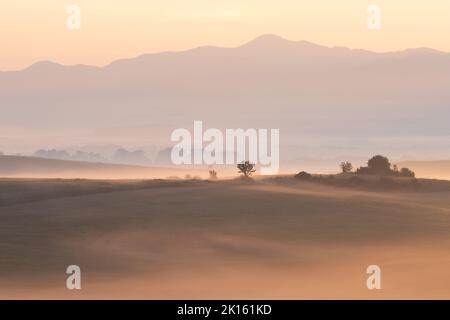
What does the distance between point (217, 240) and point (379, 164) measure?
31658 mm

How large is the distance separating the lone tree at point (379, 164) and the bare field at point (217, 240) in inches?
309

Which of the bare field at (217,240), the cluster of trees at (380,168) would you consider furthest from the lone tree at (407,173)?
the bare field at (217,240)

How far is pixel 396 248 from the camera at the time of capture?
3919 centimetres

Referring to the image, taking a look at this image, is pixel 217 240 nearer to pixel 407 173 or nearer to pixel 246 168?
pixel 246 168

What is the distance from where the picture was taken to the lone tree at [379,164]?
6994 centimetres

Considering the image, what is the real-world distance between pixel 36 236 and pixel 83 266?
7.43 metres

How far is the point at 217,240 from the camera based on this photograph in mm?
40719

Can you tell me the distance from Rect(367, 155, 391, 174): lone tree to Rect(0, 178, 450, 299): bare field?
7850 mm

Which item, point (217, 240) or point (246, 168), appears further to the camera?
point (246, 168)

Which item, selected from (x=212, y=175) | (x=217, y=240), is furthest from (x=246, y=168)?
(x=217, y=240)

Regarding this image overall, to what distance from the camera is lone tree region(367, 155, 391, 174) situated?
229 ft
